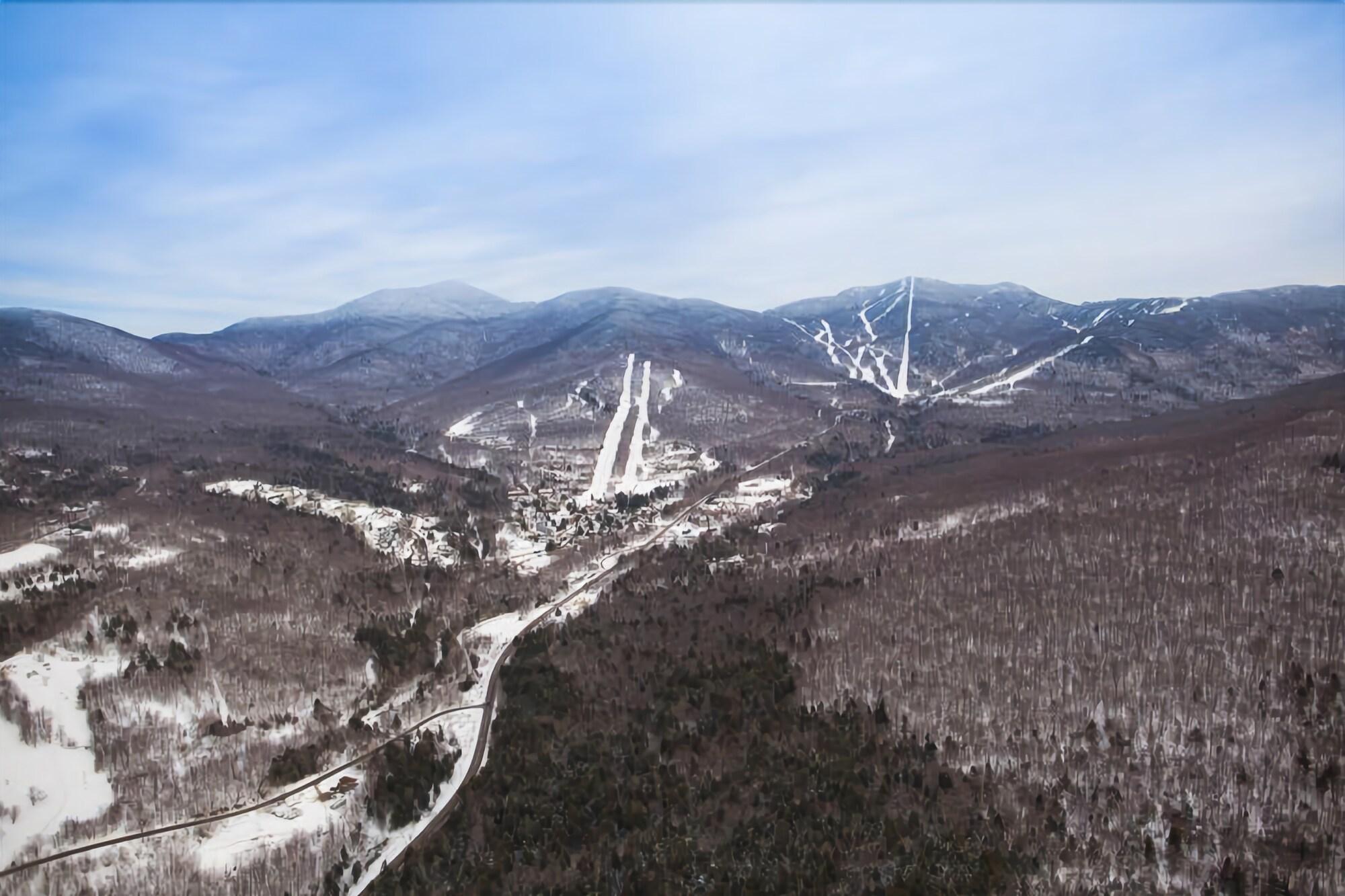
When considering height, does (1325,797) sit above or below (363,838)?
above

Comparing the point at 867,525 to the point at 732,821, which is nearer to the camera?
the point at 732,821

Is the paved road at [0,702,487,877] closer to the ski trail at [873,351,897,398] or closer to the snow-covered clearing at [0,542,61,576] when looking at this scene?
the snow-covered clearing at [0,542,61,576]

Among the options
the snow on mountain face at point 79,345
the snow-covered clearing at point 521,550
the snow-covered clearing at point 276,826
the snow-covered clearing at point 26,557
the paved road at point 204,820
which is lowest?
the snow-covered clearing at point 276,826

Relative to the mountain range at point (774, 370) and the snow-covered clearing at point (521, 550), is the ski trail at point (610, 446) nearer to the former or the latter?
the mountain range at point (774, 370)

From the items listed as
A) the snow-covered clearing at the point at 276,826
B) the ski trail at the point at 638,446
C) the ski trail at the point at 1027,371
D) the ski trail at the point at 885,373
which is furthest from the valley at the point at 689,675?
the ski trail at the point at 885,373

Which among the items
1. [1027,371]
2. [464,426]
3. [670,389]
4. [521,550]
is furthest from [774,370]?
[521,550]

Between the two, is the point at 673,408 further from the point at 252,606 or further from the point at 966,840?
the point at 966,840

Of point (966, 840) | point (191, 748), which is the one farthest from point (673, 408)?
point (966, 840)
